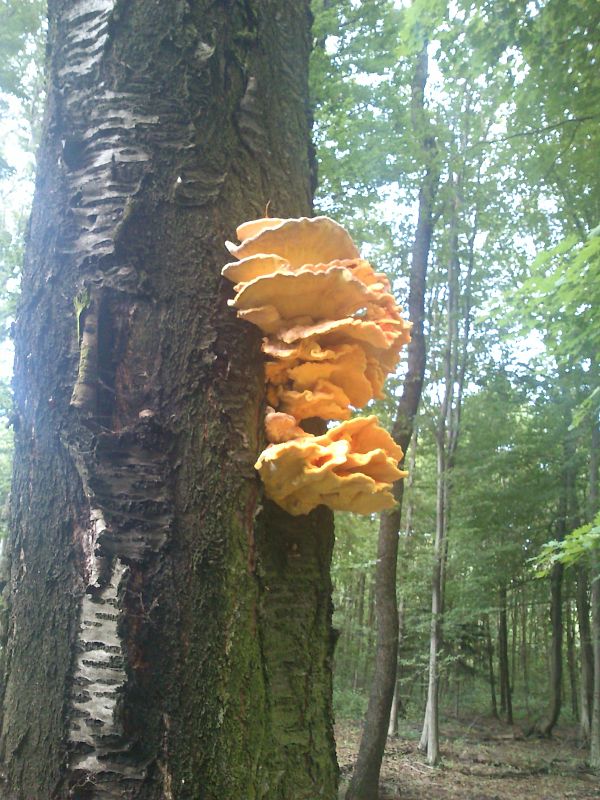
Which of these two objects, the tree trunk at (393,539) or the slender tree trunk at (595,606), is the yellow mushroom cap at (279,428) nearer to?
the tree trunk at (393,539)

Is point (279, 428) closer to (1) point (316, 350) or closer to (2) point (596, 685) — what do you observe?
(1) point (316, 350)

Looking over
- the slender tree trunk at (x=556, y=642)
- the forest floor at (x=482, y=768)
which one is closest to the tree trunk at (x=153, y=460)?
the forest floor at (x=482, y=768)

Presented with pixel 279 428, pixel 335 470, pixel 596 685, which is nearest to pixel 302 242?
pixel 279 428

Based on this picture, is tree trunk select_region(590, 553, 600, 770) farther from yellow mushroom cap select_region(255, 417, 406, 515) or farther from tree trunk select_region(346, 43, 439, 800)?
yellow mushroom cap select_region(255, 417, 406, 515)

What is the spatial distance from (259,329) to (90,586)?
715 millimetres

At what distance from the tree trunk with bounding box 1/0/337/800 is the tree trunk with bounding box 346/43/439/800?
5.57 meters

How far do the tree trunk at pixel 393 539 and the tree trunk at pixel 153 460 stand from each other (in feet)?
18.3

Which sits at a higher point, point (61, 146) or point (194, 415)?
point (61, 146)

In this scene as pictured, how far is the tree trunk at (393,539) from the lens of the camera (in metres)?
7.54

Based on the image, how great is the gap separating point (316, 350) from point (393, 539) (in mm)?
7412

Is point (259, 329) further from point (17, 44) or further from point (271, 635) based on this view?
point (17, 44)

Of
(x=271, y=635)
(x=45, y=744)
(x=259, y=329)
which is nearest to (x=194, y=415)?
(x=259, y=329)

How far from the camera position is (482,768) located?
11195 millimetres

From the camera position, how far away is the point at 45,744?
117cm
